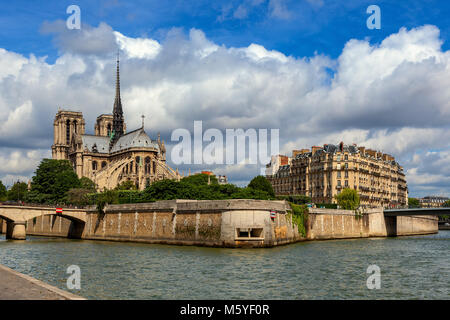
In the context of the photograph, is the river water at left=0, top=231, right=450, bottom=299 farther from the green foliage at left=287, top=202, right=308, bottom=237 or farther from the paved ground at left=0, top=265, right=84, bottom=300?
the green foliage at left=287, top=202, right=308, bottom=237

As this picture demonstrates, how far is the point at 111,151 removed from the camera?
140 meters

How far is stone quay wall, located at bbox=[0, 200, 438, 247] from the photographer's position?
47.2 metres

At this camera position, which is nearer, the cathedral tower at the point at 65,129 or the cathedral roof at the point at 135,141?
the cathedral roof at the point at 135,141

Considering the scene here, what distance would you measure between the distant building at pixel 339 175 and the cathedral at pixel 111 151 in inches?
1065

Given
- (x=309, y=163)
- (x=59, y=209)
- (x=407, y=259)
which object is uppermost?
(x=309, y=163)

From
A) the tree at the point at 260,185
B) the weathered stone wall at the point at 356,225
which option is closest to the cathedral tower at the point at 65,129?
the tree at the point at 260,185

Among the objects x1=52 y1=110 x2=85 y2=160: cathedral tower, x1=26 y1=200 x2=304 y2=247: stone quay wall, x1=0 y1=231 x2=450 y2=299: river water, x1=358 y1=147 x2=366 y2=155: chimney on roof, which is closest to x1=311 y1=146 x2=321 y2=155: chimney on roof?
x1=358 y1=147 x2=366 y2=155: chimney on roof

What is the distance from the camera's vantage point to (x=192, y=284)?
25.7 m

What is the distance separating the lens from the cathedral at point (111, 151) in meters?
118

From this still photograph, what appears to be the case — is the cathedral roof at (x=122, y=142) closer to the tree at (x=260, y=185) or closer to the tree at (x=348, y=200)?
the tree at (x=260, y=185)

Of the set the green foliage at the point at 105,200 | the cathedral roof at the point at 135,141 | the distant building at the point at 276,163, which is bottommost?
the green foliage at the point at 105,200
